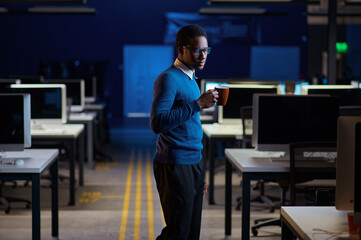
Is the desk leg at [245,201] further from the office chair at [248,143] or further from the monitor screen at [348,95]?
the monitor screen at [348,95]

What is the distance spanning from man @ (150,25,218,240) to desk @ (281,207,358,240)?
62cm

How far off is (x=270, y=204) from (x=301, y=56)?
11955 millimetres

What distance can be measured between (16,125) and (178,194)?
2.02 m

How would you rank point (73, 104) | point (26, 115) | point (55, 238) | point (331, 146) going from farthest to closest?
point (73, 104), point (55, 238), point (26, 115), point (331, 146)

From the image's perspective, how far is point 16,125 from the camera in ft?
15.8

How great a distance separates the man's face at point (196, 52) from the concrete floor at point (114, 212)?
2.61 meters

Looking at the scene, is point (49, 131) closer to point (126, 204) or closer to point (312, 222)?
point (126, 204)

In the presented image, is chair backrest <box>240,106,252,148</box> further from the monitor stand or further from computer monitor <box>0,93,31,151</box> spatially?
computer monitor <box>0,93,31,151</box>

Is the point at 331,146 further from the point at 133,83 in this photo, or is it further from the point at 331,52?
the point at 133,83

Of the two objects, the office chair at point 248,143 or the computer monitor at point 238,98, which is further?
the computer monitor at point 238,98

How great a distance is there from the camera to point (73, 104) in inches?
381

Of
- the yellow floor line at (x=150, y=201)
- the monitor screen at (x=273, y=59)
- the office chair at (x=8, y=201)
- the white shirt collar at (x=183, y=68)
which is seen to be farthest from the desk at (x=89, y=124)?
the monitor screen at (x=273, y=59)

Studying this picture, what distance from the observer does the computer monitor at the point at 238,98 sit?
7401 mm

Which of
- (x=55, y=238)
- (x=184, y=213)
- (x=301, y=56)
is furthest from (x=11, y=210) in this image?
(x=301, y=56)
